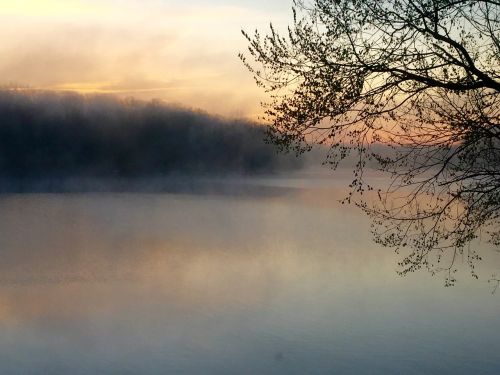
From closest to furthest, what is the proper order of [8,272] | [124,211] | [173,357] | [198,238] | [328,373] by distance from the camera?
[328,373]
[173,357]
[8,272]
[198,238]
[124,211]

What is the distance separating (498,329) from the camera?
888 inches

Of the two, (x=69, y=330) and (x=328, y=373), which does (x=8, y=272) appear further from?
(x=328, y=373)

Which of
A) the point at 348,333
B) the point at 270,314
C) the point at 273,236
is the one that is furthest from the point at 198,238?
the point at 348,333

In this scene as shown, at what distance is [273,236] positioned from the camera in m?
63.1

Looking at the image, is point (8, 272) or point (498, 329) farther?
point (8, 272)

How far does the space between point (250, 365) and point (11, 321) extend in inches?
482

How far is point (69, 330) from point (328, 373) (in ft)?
38.3

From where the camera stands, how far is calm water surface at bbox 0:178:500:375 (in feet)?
62.8

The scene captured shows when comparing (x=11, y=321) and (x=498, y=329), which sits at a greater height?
(x=498, y=329)

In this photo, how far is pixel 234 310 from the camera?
27469mm

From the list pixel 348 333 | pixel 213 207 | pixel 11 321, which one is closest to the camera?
pixel 348 333

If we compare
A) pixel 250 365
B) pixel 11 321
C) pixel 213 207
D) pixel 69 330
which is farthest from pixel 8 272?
pixel 213 207

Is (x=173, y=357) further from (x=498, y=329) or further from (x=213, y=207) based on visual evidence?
(x=213, y=207)

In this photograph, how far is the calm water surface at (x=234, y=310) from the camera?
19141 millimetres
